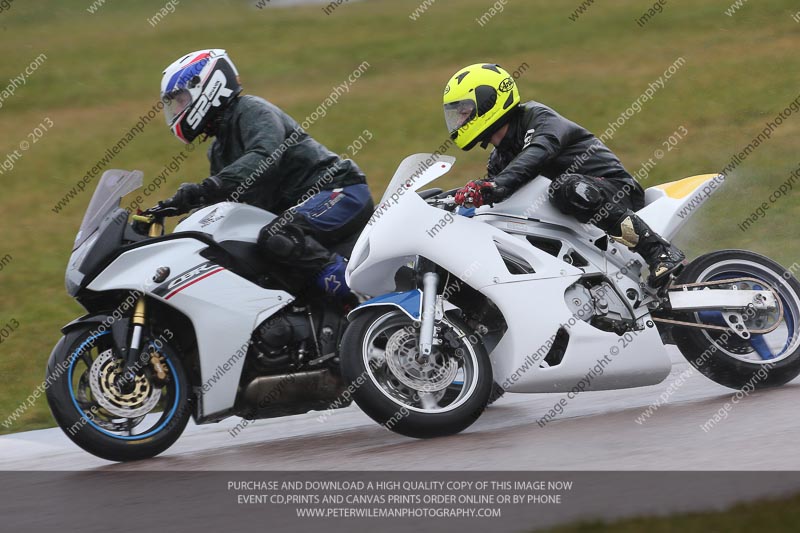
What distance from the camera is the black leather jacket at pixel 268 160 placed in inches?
254

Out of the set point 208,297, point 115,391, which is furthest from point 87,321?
point 208,297

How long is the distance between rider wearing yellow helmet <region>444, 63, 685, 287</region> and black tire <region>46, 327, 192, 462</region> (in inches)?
80.9

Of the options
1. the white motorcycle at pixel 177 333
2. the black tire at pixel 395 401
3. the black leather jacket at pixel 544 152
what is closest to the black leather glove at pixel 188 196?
the white motorcycle at pixel 177 333

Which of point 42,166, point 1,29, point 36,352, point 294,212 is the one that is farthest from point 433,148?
point 1,29

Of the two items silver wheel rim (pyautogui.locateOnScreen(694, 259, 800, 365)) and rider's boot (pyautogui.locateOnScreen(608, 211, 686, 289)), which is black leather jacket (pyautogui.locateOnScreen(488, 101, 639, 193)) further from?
silver wheel rim (pyautogui.locateOnScreen(694, 259, 800, 365))

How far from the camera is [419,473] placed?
16.8 feet

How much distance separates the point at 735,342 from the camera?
6.68 meters

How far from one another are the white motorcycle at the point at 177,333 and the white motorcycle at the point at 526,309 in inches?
19.3

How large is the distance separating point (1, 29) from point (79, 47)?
4.62 m

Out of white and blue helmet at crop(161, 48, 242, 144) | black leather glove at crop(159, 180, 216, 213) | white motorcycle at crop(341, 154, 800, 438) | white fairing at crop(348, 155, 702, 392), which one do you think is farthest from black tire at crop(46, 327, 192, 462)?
white and blue helmet at crop(161, 48, 242, 144)

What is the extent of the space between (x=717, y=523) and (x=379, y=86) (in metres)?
22.8

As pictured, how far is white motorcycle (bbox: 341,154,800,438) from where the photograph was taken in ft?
19.2

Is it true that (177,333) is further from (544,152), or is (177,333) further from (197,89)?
(544,152)

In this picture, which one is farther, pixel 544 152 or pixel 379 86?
pixel 379 86
